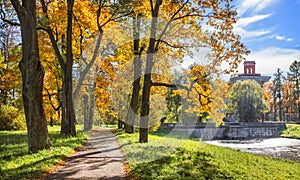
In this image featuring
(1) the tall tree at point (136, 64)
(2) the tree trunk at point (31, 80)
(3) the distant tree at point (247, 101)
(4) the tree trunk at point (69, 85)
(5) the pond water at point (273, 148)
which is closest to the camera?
(2) the tree trunk at point (31, 80)

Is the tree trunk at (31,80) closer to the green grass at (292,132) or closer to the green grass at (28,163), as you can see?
the green grass at (28,163)

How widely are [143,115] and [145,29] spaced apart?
7.63 metres

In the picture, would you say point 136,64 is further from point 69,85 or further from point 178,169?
point 178,169

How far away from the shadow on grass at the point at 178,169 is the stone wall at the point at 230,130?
1238 inches

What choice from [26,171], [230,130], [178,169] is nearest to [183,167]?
[178,169]

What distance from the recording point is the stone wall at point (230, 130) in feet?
139

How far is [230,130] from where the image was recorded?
46625 mm

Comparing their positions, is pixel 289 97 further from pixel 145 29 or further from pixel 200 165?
pixel 200 165

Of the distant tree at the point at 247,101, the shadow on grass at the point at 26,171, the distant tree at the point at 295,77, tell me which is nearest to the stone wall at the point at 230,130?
→ the distant tree at the point at 247,101

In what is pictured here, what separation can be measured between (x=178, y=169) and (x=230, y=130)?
4012 cm

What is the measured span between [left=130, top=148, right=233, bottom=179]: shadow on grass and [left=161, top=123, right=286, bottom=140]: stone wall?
3146 cm

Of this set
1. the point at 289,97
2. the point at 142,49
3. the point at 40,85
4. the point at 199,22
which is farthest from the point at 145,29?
the point at 289,97

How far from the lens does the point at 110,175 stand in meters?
7.84

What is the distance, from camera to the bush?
2731cm
